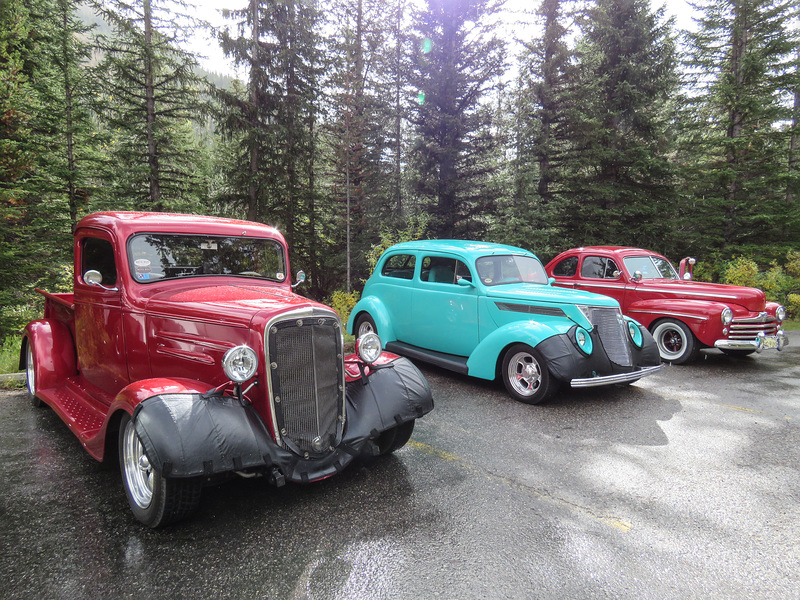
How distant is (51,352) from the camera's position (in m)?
4.50

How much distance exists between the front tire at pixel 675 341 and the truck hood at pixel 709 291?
58 centimetres

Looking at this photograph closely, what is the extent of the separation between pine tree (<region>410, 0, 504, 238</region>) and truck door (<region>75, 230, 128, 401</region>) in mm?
11276

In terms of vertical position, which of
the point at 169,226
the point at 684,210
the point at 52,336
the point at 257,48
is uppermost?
the point at 257,48

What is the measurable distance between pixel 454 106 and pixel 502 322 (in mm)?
11063

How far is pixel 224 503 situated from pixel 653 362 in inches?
212

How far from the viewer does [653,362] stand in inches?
225

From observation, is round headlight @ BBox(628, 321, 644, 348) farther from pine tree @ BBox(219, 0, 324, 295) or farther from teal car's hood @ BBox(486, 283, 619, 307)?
pine tree @ BBox(219, 0, 324, 295)

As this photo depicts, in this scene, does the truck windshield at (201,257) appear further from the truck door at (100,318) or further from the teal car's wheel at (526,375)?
the teal car's wheel at (526,375)

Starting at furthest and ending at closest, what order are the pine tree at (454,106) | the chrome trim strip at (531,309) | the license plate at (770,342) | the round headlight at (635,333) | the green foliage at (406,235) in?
the pine tree at (454,106)
the green foliage at (406,235)
the license plate at (770,342)
the round headlight at (635,333)
the chrome trim strip at (531,309)

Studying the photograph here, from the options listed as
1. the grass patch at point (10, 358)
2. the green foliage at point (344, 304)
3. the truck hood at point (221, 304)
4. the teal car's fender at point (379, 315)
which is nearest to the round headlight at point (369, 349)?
the truck hood at point (221, 304)

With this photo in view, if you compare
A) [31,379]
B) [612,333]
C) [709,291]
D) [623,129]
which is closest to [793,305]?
[623,129]

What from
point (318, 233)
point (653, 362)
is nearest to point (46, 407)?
point (653, 362)

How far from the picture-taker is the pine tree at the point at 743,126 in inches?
531

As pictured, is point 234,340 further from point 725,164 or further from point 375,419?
point 725,164
